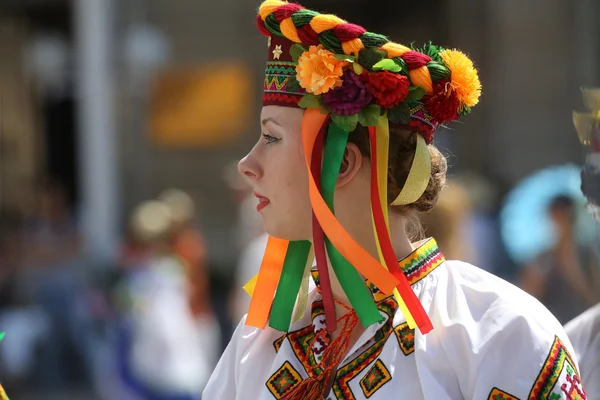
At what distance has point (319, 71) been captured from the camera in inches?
87.0

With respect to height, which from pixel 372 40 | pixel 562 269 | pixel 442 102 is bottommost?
pixel 562 269

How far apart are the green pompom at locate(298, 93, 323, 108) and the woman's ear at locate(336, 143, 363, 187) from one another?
0.12 meters

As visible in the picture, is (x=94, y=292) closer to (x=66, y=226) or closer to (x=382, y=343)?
(x=66, y=226)

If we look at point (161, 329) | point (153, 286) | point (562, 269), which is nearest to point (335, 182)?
point (562, 269)

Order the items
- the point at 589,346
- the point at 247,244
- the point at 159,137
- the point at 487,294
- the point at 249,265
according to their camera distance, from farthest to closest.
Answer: the point at 159,137 < the point at 247,244 < the point at 249,265 < the point at 589,346 < the point at 487,294

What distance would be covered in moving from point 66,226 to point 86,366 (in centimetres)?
181

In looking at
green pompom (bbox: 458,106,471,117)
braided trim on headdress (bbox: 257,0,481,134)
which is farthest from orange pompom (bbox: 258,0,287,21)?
green pompom (bbox: 458,106,471,117)

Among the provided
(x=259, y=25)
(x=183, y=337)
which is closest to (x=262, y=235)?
(x=183, y=337)

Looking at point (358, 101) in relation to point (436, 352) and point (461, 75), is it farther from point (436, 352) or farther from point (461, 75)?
point (436, 352)

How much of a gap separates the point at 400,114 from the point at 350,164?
172 millimetres

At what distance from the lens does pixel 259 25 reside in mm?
2361

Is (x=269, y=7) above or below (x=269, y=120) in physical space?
above

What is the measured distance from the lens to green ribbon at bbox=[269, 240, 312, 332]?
237cm

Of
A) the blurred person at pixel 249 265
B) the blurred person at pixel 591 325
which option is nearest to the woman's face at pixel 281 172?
the blurred person at pixel 591 325
